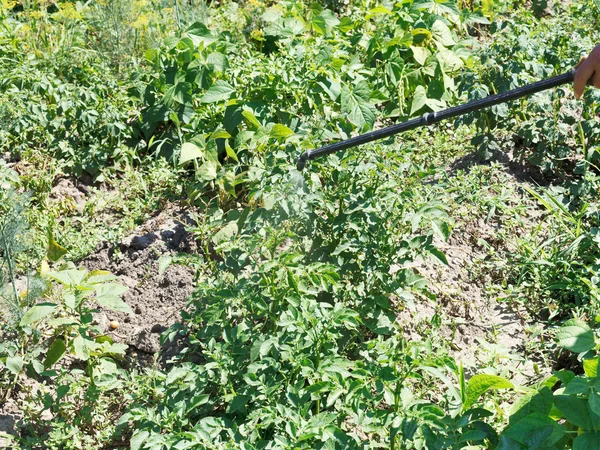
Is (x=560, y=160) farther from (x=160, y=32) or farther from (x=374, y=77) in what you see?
(x=160, y=32)

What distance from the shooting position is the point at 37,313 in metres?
3.38

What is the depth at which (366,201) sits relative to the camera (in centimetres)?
335

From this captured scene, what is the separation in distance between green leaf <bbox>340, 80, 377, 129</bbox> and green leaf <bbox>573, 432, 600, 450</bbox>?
1.99m

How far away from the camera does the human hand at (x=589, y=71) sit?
2910 millimetres

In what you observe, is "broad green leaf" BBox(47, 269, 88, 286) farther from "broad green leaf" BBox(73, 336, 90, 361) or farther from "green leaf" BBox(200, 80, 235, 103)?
"green leaf" BBox(200, 80, 235, 103)

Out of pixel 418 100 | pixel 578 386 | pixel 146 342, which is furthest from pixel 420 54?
pixel 578 386

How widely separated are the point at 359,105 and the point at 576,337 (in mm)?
1813

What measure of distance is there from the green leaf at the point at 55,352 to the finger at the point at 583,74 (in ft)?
7.39

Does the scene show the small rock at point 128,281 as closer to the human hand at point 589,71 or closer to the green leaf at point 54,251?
the green leaf at point 54,251

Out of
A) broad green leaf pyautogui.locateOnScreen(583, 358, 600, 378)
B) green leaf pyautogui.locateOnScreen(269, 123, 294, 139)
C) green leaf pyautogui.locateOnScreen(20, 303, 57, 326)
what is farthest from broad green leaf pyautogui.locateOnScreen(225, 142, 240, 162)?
broad green leaf pyautogui.locateOnScreen(583, 358, 600, 378)

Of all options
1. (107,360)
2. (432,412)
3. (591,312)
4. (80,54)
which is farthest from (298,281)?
(80,54)

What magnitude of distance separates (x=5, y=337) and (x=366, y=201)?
1668mm

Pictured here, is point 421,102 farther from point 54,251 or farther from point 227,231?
point 54,251

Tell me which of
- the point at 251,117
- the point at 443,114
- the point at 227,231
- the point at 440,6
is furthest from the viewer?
the point at 440,6
